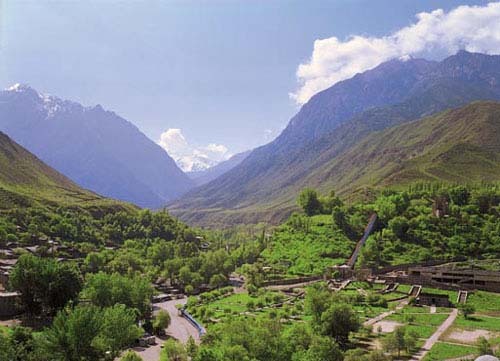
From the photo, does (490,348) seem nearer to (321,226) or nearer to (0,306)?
(0,306)

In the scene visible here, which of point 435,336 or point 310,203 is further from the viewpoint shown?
point 310,203

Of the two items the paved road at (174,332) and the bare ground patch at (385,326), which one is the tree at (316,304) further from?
the paved road at (174,332)

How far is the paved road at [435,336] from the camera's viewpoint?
186 feet

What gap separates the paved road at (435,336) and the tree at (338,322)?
28.6ft

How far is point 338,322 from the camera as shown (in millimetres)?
62469

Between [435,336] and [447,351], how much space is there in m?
6.90

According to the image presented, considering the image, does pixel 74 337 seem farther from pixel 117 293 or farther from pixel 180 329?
pixel 180 329

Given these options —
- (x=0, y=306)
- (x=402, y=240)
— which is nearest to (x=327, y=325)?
(x=0, y=306)

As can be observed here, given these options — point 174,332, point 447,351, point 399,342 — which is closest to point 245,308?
point 174,332

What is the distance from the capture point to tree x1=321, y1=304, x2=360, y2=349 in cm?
6223

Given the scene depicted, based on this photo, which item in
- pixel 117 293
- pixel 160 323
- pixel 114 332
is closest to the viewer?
pixel 114 332

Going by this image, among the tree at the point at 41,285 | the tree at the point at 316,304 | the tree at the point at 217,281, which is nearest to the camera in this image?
the tree at the point at 316,304

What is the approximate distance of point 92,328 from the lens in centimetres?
5097

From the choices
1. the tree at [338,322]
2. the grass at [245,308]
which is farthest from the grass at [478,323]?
the grass at [245,308]
